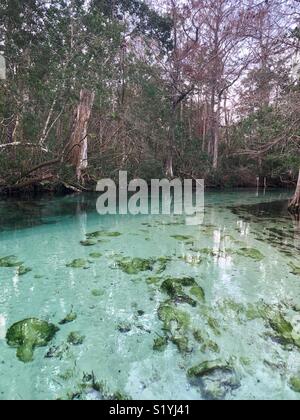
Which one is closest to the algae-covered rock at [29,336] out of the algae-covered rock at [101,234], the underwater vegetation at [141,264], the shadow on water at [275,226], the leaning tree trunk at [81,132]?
the underwater vegetation at [141,264]

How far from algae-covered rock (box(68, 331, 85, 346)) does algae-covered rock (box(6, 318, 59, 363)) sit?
15 centimetres

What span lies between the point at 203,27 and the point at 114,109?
6.35 meters

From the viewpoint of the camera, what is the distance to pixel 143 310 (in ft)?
9.27

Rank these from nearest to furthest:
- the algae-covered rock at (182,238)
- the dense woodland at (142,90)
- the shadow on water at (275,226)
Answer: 1. the shadow on water at (275,226)
2. the algae-covered rock at (182,238)
3. the dense woodland at (142,90)

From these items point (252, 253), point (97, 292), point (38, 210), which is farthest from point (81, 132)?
point (97, 292)

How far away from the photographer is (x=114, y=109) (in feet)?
38.9

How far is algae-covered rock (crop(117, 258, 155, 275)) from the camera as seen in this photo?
3.79 metres

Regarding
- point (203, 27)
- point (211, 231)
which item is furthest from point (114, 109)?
point (211, 231)

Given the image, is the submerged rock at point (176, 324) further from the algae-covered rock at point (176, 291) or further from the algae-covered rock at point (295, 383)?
the algae-covered rock at point (295, 383)

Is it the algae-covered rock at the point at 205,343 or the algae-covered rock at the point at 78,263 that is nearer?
the algae-covered rock at the point at 205,343

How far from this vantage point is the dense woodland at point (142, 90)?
21.0ft

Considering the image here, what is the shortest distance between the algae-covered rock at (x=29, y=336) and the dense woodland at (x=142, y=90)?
5.12 m
